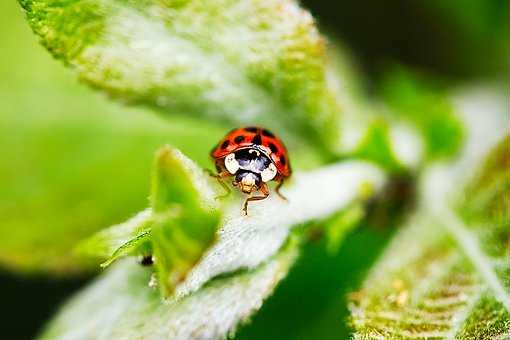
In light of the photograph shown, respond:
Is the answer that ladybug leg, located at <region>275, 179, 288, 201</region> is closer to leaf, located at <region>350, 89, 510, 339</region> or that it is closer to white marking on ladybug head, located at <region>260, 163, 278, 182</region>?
white marking on ladybug head, located at <region>260, 163, 278, 182</region>

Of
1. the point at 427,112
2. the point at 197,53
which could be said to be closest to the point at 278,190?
the point at 197,53

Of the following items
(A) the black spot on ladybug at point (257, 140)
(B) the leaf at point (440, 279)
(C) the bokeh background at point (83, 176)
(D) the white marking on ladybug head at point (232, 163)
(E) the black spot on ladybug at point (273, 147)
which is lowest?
(B) the leaf at point (440, 279)

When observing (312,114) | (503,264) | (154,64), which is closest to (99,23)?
(154,64)

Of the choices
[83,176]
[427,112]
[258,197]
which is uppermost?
[83,176]

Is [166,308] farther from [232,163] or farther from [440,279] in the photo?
[440,279]

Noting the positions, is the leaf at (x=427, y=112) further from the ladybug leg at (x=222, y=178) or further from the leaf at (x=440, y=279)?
the ladybug leg at (x=222, y=178)

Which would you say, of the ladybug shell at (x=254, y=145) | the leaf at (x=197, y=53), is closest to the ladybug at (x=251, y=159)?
the ladybug shell at (x=254, y=145)
